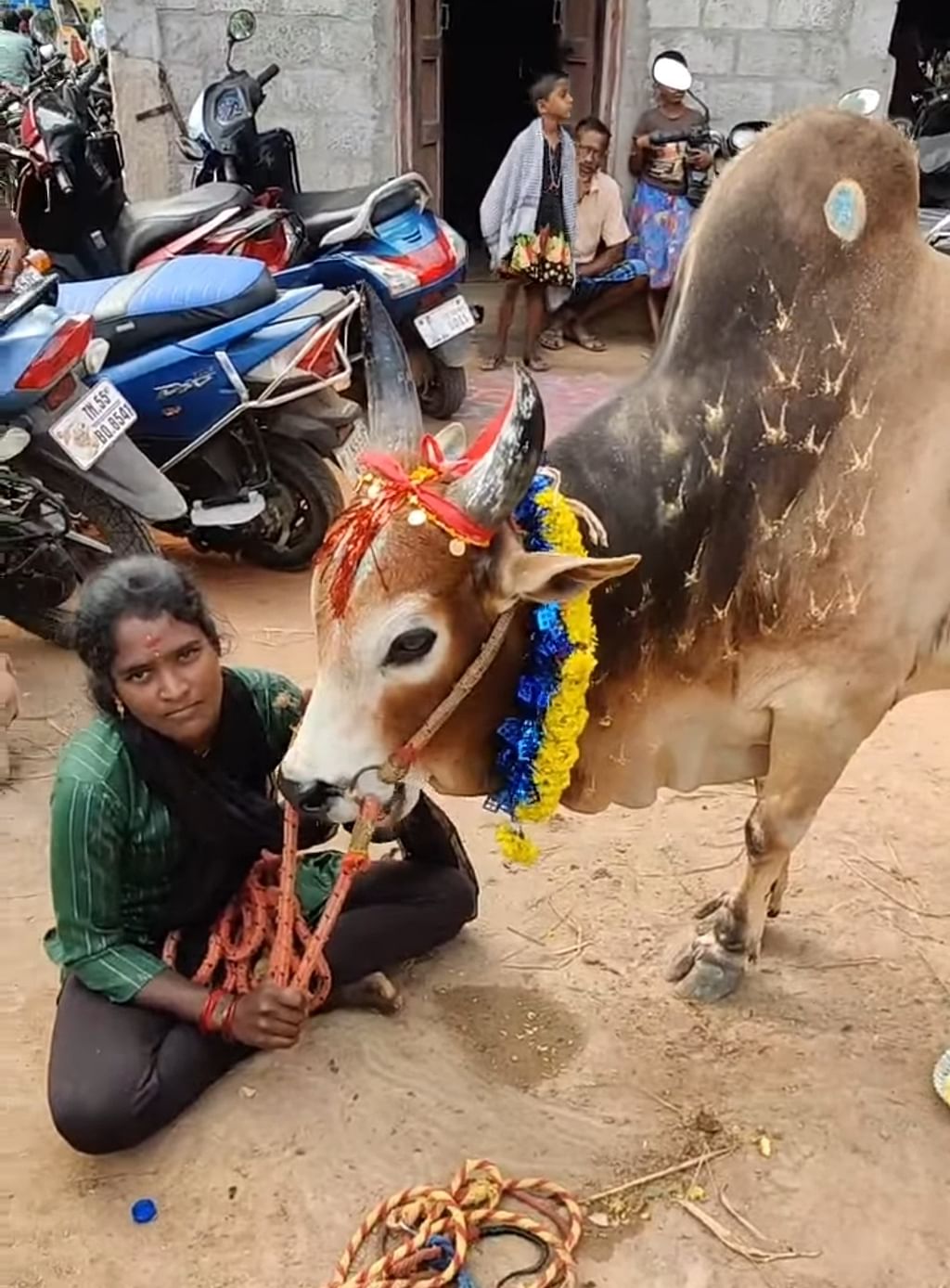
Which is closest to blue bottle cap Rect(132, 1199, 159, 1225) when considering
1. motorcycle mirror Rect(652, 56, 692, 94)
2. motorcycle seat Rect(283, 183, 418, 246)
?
motorcycle seat Rect(283, 183, 418, 246)

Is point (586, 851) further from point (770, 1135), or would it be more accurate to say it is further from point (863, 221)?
point (863, 221)

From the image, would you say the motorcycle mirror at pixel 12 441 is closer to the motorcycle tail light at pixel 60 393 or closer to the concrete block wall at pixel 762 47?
the motorcycle tail light at pixel 60 393

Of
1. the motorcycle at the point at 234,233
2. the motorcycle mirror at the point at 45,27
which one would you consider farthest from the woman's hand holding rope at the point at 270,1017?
the motorcycle mirror at the point at 45,27

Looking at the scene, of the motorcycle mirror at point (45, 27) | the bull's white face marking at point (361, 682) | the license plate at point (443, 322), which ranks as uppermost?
the bull's white face marking at point (361, 682)

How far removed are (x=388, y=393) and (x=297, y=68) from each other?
5.83 m

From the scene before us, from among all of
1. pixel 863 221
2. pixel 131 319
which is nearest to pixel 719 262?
pixel 863 221

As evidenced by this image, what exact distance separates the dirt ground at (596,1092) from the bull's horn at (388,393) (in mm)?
1227

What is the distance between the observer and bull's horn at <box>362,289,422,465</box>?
2289mm

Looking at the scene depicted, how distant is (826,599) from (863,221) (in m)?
0.69

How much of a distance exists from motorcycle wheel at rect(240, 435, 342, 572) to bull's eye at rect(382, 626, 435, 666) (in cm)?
274

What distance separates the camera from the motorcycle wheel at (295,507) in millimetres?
4891

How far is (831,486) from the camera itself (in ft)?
7.79

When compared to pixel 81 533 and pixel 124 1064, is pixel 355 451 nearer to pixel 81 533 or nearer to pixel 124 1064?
pixel 124 1064

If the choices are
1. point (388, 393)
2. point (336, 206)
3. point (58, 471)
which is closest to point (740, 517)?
point (388, 393)
